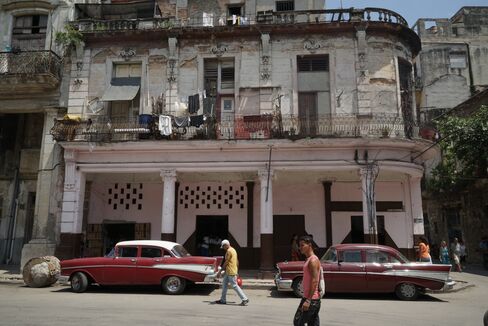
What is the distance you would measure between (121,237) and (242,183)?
5885mm

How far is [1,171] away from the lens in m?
20.6

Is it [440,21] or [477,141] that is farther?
[440,21]

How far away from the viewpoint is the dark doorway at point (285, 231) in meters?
18.5

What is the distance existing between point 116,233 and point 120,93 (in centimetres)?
617

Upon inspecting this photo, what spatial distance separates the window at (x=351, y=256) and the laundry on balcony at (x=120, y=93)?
1055 cm

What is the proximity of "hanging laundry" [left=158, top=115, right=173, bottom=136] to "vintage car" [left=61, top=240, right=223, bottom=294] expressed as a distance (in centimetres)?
505

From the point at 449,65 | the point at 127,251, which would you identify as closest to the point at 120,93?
the point at 127,251

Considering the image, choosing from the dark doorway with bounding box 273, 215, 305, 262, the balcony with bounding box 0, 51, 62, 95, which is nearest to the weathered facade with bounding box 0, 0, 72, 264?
the balcony with bounding box 0, 51, 62, 95

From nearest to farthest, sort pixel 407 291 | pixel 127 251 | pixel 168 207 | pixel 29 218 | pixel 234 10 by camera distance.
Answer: pixel 407 291
pixel 127 251
pixel 168 207
pixel 234 10
pixel 29 218

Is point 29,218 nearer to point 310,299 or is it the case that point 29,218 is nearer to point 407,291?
point 407,291

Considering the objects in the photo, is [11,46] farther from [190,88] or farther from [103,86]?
[190,88]

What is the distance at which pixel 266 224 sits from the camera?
15.6 m

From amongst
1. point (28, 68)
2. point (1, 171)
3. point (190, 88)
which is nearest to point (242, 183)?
point (190, 88)

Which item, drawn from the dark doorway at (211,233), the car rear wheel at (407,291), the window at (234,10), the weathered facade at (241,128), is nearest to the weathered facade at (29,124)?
the weathered facade at (241,128)
